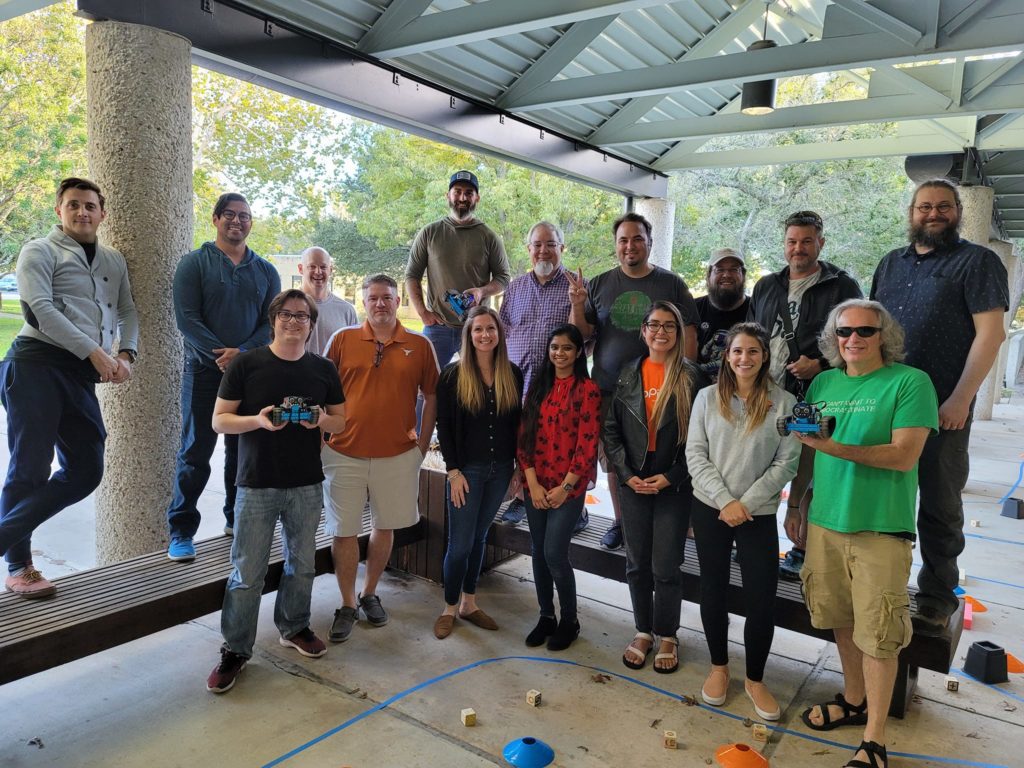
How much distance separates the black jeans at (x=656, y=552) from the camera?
3.07 meters

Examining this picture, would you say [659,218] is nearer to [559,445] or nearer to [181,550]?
[559,445]

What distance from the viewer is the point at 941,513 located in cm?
286

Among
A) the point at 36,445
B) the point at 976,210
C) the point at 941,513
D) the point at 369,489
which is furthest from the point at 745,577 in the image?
the point at 976,210

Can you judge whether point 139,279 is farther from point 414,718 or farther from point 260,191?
point 260,191

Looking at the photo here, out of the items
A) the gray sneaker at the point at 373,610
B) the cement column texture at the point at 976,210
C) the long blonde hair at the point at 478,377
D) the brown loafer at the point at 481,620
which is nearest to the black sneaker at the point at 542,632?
the brown loafer at the point at 481,620

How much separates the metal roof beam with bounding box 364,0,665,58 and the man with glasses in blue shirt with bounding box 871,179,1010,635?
208cm

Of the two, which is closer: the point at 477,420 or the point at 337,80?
the point at 477,420

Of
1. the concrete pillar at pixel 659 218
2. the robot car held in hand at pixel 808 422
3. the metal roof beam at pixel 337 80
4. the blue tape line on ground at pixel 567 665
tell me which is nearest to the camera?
the robot car held in hand at pixel 808 422

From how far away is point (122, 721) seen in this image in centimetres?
273

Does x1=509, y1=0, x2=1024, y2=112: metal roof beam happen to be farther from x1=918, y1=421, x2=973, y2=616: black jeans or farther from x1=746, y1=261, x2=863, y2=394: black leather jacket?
x1=918, y1=421, x2=973, y2=616: black jeans

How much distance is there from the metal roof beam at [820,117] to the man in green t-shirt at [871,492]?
4.61 m

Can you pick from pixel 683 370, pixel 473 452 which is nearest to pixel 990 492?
pixel 683 370

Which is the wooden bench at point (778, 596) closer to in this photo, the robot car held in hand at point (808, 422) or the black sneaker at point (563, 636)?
the black sneaker at point (563, 636)

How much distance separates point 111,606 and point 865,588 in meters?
2.92
